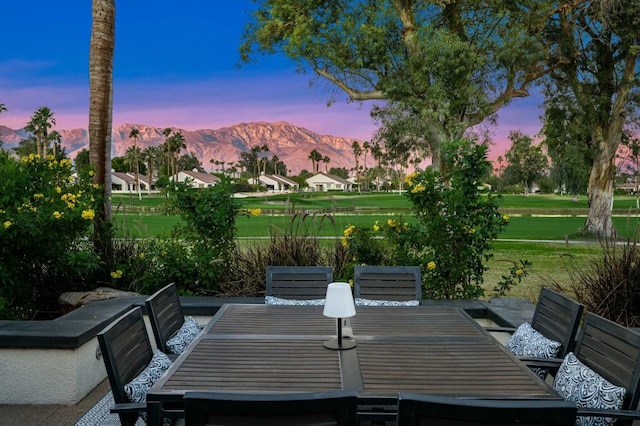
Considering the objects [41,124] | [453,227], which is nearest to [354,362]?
[453,227]

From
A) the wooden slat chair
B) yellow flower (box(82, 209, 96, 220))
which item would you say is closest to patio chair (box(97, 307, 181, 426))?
the wooden slat chair

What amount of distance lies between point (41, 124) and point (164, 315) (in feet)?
174

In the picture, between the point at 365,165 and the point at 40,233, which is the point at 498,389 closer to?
the point at 40,233

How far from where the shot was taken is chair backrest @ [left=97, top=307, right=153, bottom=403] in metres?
2.06

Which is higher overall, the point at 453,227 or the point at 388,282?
the point at 453,227

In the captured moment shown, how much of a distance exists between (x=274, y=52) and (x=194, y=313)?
13.0 metres

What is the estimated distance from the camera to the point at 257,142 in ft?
265

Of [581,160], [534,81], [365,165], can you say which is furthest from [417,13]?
[365,165]

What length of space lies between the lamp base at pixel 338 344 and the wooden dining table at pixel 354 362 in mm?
28

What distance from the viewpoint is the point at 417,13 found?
47.5ft

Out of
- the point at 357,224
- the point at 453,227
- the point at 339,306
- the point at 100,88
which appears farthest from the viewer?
the point at 357,224

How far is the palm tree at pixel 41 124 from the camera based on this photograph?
156ft

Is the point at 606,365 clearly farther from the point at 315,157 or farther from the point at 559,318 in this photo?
the point at 315,157

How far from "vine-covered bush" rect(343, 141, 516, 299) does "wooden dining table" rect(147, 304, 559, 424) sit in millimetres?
1677
